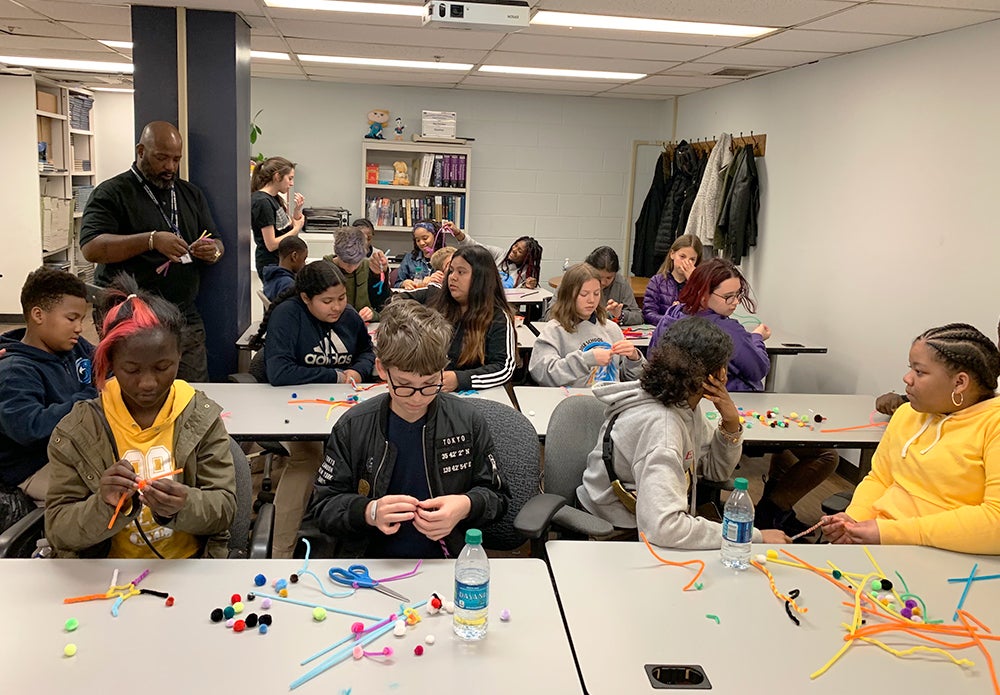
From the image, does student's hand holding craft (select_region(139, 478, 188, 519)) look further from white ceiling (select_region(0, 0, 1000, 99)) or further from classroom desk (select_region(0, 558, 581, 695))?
white ceiling (select_region(0, 0, 1000, 99))

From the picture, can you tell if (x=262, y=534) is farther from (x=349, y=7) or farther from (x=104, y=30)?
(x=104, y=30)

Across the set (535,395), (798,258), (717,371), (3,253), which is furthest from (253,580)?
(3,253)

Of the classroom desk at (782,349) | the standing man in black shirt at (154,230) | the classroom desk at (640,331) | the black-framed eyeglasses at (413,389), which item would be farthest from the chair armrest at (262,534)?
the classroom desk at (782,349)

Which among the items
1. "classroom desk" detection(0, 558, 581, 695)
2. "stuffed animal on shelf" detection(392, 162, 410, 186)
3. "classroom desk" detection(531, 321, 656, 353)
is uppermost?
"stuffed animal on shelf" detection(392, 162, 410, 186)

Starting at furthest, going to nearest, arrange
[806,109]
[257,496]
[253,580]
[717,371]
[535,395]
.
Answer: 1. [806,109]
2. [257,496]
3. [535,395]
4. [717,371]
5. [253,580]

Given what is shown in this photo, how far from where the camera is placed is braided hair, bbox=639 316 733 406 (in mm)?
2344

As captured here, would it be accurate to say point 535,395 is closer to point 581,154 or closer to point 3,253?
point 581,154

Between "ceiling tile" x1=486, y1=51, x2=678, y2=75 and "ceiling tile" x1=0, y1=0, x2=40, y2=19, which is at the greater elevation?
"ceiling tile" x1=486, y1=51, x2=678, y2=75

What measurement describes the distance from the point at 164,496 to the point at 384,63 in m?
5.76

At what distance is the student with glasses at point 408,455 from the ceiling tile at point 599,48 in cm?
356

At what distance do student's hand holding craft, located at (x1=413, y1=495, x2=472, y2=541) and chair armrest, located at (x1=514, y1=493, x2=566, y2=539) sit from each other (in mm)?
201

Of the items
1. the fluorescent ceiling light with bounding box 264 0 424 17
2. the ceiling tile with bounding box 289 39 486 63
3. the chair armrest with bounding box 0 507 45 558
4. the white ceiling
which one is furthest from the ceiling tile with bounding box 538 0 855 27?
the chair armrest with bounding box 0 507 45 558

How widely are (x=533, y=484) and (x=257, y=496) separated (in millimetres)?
2316

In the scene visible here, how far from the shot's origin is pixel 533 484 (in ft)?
8.47
